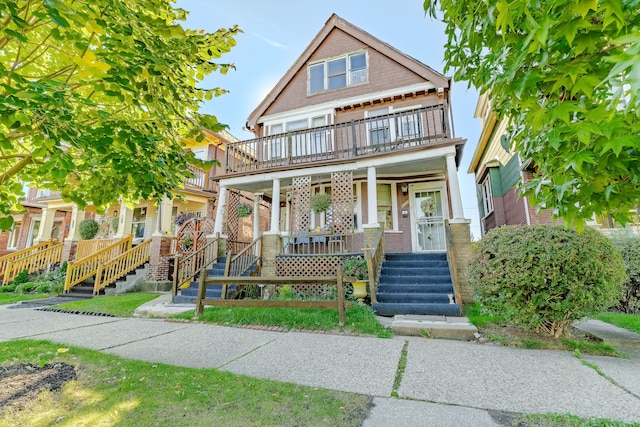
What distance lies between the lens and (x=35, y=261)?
1436 cm

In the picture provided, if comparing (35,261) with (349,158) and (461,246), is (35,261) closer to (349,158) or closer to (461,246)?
(349,158)

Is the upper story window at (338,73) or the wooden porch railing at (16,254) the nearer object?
the upper story window at (338,73)

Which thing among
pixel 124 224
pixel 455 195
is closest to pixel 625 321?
pixel 455 195

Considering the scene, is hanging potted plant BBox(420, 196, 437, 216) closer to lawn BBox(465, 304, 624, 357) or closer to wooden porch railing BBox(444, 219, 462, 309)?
wooden porch railing BBox(444, 219, 462, 309)

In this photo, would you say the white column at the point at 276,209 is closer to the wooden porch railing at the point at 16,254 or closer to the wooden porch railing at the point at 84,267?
the wooden porch railing at the point at 84,267

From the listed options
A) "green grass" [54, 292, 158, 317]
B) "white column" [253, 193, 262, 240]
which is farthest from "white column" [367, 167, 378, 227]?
"green grass" [54, 292, 158, 317]

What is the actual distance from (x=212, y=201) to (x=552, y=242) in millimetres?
13501

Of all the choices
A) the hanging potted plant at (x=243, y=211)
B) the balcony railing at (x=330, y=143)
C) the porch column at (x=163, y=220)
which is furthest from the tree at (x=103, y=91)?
the porch column at (x=163, y=220)

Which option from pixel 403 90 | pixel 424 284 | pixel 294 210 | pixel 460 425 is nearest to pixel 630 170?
pixel 460 425

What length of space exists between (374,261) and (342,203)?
2439 mm

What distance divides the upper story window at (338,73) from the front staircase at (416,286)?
743 centimetres

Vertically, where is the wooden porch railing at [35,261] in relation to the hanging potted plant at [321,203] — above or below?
below

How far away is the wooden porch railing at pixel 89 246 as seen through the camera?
13992 millimetres

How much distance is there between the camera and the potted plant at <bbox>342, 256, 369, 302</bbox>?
6984mm
